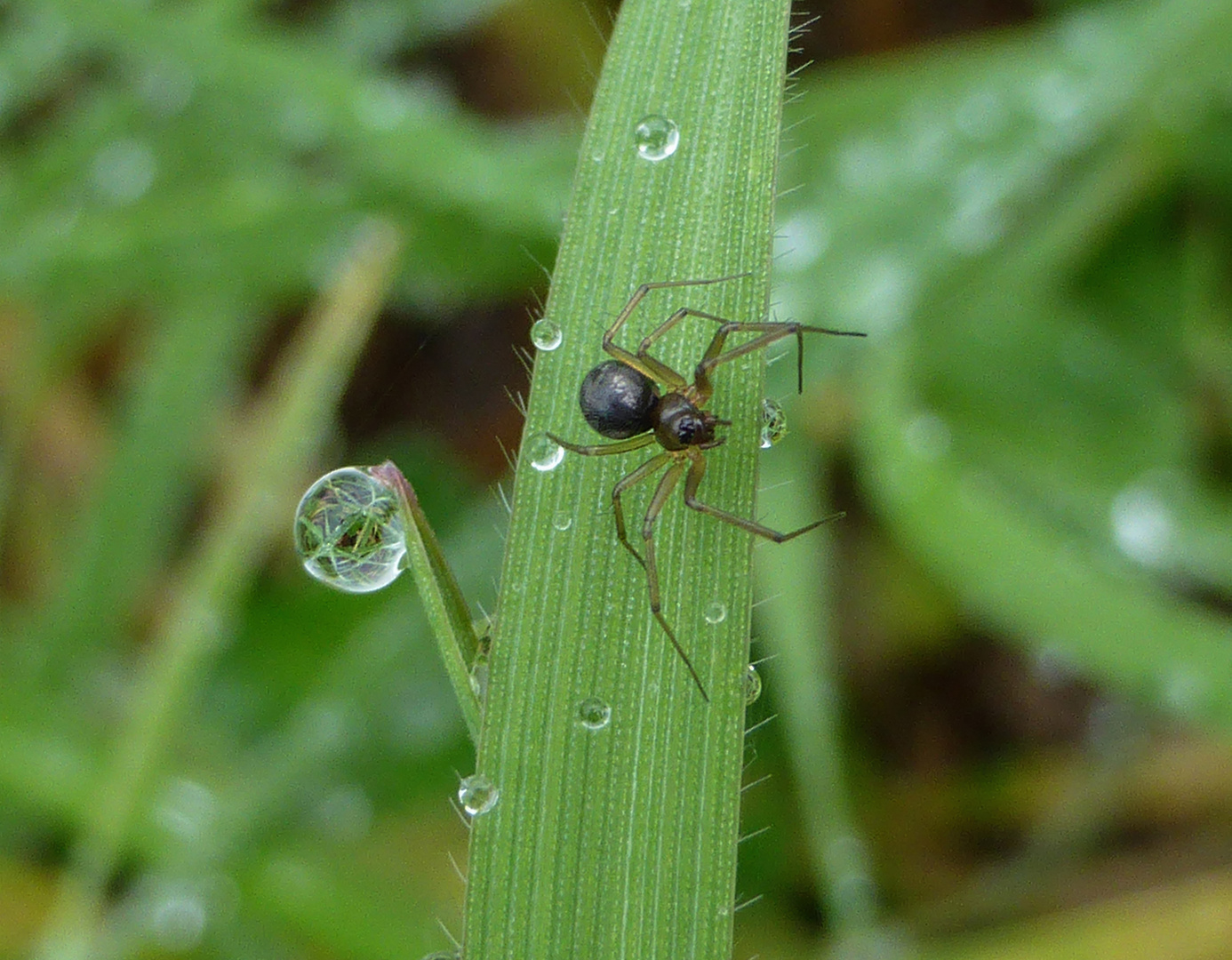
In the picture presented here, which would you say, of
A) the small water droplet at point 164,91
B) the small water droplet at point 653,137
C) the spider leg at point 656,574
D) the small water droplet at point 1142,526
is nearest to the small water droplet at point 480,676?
the spider leg at point 656,574

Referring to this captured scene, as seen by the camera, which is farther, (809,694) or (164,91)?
(164,91)

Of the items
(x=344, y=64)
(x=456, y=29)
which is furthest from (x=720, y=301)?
(x=456, y=29)

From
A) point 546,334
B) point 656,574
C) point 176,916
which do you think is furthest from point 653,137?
point 176,916

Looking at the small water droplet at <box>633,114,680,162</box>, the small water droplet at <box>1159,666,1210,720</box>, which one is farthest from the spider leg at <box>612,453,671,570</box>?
the small water droplet at <box>1159,666,1210,720</box>

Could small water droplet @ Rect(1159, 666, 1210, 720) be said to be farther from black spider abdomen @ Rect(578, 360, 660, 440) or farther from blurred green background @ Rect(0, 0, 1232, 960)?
black spider abdomen @ Rect(578, 360, 660, 440)

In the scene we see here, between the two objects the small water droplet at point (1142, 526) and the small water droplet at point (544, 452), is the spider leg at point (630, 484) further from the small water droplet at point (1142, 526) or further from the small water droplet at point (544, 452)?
the small water droplet at point (1142, 526)

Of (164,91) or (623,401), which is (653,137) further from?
(164,91)
